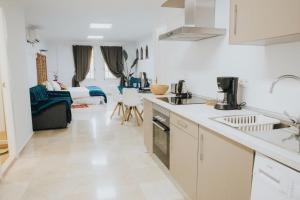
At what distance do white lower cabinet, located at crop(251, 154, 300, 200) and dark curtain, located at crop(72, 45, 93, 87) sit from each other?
9.37 metres

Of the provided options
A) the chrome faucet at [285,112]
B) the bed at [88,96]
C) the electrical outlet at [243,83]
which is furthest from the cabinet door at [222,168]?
the bed at [88,96]

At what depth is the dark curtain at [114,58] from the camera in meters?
10.0

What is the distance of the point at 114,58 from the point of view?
10125mm

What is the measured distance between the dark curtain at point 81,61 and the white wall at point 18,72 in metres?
5.96

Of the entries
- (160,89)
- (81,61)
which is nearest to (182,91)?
(160,89)

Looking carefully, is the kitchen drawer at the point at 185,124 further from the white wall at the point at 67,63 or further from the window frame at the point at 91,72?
the window frame at the point at 91,72

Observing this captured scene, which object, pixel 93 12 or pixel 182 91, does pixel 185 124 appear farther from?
pixel 93 12

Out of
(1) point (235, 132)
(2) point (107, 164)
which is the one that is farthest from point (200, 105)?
(2) point (107, 164)

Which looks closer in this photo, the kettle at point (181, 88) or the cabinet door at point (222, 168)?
the cabinet door at point (222, 168)

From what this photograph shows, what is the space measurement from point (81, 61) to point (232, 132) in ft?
30.4

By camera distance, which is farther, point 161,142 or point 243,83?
point 161,142

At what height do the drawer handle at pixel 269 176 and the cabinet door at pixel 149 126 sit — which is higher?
the drawer handle at pixel 269 176

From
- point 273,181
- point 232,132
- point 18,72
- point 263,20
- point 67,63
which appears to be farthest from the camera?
point 67,63

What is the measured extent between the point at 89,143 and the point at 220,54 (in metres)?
2.55
